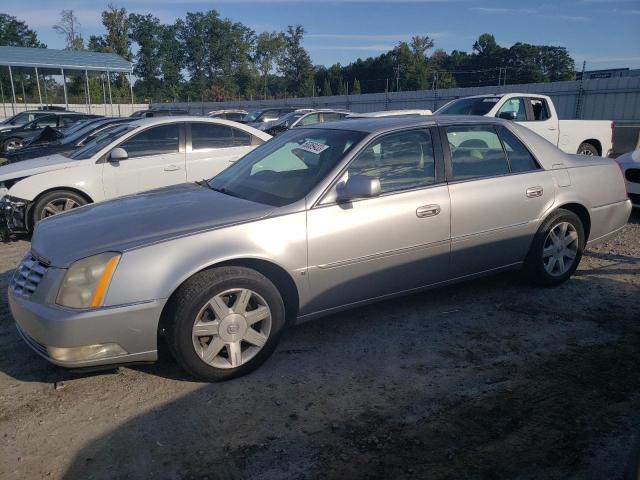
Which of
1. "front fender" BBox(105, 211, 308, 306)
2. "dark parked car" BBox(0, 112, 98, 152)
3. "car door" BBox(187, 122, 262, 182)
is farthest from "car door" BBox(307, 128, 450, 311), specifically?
"dark parked car" BBox(0, 112, 98, 152)

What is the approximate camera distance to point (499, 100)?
10523 millimetres

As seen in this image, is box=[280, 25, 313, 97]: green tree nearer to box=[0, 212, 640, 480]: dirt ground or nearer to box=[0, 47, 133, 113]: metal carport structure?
box=[0, 47, 133, 113]: metal carport structure

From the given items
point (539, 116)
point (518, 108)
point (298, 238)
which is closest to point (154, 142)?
point (298, 238)

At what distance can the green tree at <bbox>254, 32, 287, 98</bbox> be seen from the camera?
263ft

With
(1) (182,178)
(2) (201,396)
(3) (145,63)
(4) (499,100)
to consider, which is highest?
(3) (145,63)

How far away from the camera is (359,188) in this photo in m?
3.61

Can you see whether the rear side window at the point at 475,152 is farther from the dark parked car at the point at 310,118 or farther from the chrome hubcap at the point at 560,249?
the dark parked car at the point at 310,118

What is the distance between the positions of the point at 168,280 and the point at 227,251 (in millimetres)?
400

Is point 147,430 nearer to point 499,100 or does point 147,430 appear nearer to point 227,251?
point 227,251

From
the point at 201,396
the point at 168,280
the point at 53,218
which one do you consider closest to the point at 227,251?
the point at 168,280

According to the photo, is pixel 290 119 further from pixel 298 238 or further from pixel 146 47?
pixel 146 47

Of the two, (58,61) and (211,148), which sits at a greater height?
(58,61)

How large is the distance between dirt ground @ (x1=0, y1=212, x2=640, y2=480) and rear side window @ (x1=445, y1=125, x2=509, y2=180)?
3.97 ft

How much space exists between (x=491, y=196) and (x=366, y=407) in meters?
2.20
